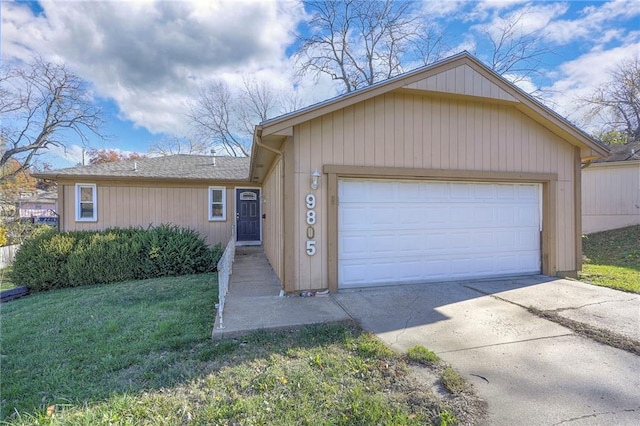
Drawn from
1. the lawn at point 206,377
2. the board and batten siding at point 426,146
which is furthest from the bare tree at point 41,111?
the board and batten siding at point 426,146

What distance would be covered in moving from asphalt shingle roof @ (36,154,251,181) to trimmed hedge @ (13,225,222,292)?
10.8ft

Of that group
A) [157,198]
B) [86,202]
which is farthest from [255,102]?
[86,202]

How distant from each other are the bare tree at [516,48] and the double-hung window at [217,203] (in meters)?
15.4

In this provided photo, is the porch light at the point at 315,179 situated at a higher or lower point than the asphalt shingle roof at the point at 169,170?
lower

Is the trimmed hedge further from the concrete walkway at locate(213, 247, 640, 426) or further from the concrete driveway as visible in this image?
the concrete driveway

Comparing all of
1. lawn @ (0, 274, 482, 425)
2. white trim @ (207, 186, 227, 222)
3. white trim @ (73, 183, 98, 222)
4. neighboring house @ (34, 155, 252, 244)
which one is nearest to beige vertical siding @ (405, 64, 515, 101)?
lawn @ (0, 274, 482, 425)

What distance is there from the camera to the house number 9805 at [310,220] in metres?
5.54

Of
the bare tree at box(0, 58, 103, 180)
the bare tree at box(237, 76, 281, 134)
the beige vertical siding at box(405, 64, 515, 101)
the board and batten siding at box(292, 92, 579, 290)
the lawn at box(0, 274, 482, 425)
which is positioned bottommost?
the lawn at box(0, 274, 482, 425)

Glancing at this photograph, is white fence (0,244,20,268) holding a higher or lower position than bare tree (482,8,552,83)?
lower

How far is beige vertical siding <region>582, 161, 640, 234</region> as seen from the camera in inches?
501

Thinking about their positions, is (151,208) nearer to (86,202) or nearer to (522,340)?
(86,202)

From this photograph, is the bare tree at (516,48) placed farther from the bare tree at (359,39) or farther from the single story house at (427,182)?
the single story house at (427,182)

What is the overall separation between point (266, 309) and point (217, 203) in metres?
A: 8.48

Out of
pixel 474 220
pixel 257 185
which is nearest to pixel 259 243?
pixel 257 185
